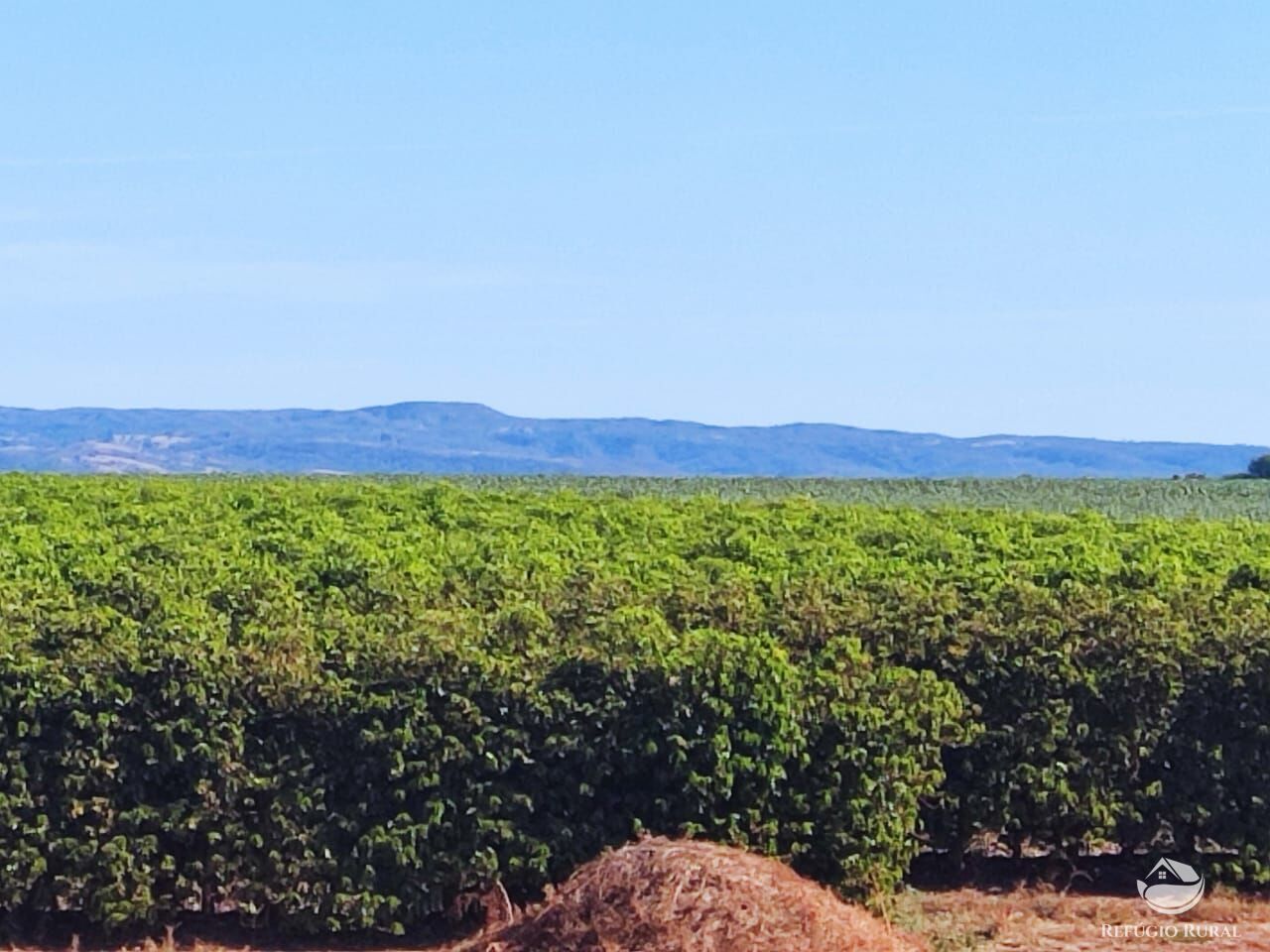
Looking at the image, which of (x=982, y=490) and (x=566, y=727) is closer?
(x=566, y=727)

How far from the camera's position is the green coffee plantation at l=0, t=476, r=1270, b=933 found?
21.0ft

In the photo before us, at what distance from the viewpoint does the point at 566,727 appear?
21.3 ft

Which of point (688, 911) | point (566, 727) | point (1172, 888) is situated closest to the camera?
point (688, 911)

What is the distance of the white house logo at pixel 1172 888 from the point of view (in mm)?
7211

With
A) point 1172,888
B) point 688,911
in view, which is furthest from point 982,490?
point 688,911

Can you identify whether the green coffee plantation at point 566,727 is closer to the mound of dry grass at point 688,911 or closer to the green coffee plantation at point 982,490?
the mound of dry grass at point 688,911

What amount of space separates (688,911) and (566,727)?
1087 mm

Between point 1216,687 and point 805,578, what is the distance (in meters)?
1.69

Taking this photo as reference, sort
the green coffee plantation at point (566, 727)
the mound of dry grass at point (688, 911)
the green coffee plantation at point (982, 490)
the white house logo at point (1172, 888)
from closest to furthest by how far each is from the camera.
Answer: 1. the mound of dry grass at point (688, 911)
2. the green coffee plantation at point (566, 727)
3. the white house logo at point (1172, 888)
4. the green coffee plantation at point (982, 490)

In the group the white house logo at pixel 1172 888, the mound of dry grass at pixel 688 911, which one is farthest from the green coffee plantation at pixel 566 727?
the mound of dry grass at pixel 688 911

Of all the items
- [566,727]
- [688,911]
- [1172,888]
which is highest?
[566,727]

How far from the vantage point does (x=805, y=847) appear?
21.4ft

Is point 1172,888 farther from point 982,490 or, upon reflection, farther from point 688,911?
point 982,490

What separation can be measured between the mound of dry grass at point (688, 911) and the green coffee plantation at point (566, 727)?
A: 21.8 inches
